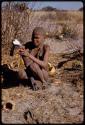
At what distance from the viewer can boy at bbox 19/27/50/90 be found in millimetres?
5359

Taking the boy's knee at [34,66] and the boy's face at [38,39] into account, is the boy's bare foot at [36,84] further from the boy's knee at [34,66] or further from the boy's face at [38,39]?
the boy's face at [38,39]

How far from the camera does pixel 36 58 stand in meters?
5.53

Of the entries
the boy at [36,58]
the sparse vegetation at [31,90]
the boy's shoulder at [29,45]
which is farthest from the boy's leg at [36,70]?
the boy's shoulder at [29,45]

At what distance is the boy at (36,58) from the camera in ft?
17.6

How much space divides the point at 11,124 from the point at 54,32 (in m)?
8.03

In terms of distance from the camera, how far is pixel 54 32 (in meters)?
12.2

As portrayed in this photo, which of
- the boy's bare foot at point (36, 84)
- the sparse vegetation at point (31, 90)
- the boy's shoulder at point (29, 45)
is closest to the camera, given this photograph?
the sparse vegetation at point (31, 90)

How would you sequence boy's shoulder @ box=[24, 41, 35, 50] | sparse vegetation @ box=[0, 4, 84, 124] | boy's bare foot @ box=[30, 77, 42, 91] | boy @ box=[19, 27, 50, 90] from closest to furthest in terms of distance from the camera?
sparse vegetation @ box=[0, 4, 84, 124] → boy @ box=[19, 27, 50, 90] → boy's bare foot @ box=[30, 77, 42, 91] → boy's shoulder @ box=[24, 41, 35, 50]

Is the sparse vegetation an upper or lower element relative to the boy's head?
lower

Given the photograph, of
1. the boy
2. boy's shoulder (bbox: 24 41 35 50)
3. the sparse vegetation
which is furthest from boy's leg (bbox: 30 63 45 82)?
boy's shoulder (bbox: 24 41 35 50)

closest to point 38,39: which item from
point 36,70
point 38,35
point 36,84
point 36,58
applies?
point 38,35

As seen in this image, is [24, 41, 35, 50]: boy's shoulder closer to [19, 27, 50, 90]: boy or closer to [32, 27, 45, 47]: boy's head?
[19, 27, 50, 90]: boy

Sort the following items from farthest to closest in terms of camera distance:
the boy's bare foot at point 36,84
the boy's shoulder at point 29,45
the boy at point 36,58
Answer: the boy's shoulder at point 29,45 → the boy's bare foot at point 36,84 → the boy at point 36,58

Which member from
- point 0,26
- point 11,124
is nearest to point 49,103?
point 11,124
